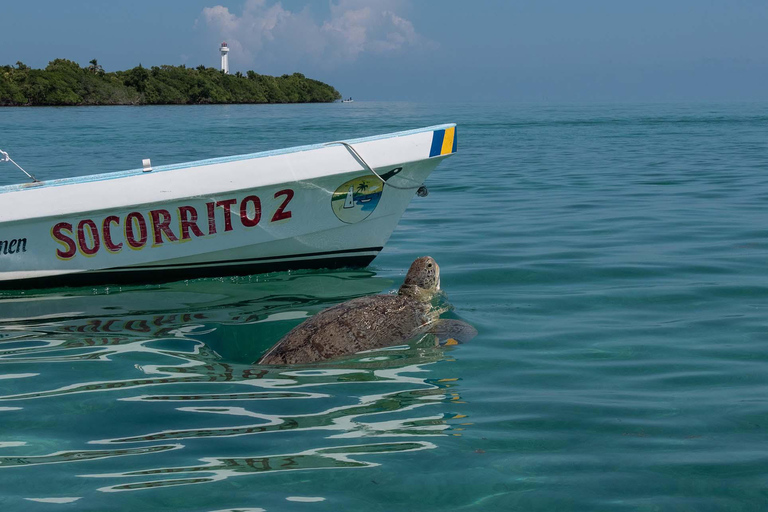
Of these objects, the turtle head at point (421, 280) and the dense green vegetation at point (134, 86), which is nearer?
the turtle head at point (421, 280)

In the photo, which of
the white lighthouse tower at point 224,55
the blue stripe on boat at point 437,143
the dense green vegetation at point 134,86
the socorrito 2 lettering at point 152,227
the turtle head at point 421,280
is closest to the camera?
the turtle head at point 421,280

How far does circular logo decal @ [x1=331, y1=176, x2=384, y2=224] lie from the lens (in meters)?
8.27

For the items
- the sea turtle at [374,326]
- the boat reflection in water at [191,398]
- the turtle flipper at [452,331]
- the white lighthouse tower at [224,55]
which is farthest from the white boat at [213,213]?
the white lighthouse tower at [224,55]

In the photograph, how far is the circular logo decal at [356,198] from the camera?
8.27 metres

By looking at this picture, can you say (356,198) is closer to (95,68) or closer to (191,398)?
(191,398)

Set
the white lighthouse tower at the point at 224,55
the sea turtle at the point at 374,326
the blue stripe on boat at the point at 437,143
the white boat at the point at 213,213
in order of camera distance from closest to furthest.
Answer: the sea turtle at the point at 374,326
the white boat at the point at 213,213
the blue stripe on boat at the point at 437,143
the white lighthouse tower at the point at 224,55

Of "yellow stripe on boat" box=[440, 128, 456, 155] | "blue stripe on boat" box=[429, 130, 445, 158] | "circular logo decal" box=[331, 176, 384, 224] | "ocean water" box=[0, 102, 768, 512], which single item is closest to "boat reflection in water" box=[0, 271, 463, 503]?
"ocean water" box=[0, 102, 768, 512]

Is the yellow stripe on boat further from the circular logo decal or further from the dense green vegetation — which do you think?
the dense green vegetation

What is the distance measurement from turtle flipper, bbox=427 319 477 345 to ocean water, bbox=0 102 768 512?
137 millimetres

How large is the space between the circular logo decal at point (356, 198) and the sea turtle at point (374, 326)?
1.88 m

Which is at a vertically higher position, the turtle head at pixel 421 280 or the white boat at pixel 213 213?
the white boat at pixel 213 213

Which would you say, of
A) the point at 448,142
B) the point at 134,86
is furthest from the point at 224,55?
the point at 448,142

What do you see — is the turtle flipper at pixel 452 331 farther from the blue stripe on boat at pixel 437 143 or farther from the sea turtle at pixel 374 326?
the blue stripe on boat at pixel 437 143

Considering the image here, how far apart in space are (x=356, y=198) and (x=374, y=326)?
279 cm
